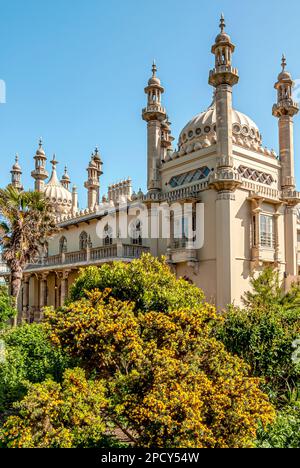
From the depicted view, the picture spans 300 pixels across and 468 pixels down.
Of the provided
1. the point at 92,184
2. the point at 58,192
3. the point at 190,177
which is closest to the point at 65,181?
the point at 58,192

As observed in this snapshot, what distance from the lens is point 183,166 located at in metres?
25.2

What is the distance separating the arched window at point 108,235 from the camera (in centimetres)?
2826

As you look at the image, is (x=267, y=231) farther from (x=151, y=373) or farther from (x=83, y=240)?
(x=151, y=373)

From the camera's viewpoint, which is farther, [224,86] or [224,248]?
[224,86]

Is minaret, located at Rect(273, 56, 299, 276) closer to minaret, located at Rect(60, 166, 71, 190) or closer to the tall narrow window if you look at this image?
the tall narrow window

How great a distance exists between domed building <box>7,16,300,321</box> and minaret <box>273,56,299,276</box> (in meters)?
0.06

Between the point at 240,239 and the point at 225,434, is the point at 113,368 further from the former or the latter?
the point at 240,239

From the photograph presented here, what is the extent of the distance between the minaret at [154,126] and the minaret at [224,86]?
4.12 metres

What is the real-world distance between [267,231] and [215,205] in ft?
11.8

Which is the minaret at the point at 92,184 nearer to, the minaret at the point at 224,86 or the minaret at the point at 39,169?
the minaret at the point at 39,169

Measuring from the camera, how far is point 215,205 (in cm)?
2241

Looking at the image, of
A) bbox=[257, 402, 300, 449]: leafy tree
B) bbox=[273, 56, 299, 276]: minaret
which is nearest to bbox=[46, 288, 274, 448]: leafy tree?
bbox=[257, 402, 300, 449]: leafy tree

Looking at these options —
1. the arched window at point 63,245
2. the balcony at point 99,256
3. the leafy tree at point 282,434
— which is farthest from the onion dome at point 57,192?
the leafy tree at point 282,434

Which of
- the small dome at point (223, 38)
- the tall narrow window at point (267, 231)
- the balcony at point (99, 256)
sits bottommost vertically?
the balcony at point (99, 256)
